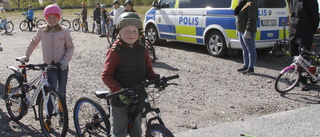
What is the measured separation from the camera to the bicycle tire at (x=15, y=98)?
459 cm

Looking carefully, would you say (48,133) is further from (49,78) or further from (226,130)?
(226,130)

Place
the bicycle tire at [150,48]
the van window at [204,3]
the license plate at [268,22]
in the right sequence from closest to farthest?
the license plate at [268,22] < the bicycle tire at [150,48] < the van window at [204,3]

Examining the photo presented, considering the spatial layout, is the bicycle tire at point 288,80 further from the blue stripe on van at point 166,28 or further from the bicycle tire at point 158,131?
the blue stripe on van at point 166,28

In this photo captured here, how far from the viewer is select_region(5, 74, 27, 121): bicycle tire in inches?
181

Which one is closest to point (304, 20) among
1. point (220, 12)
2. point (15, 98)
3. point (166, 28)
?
point (220, 12)

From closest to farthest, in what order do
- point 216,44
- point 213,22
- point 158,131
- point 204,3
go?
point 158,131 → point 213,22 → point 216,44 → point 204,3

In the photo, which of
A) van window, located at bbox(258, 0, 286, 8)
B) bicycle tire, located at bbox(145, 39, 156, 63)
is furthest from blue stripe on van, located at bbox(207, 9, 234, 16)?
bicycle tire, located at bbox(145, 39, 156, 63)

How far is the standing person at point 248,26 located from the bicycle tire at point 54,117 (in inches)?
185

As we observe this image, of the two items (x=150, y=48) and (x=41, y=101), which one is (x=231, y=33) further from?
(x=41, y=101)

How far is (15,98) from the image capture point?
4730 mm

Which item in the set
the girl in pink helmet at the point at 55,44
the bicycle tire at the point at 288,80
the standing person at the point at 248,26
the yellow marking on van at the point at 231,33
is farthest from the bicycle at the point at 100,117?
the yellow marking on van at the point at 231,33

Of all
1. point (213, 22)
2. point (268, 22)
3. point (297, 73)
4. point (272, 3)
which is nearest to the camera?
point (297, 73)

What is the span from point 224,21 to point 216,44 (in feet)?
2.52

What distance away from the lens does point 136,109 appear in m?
3.20
